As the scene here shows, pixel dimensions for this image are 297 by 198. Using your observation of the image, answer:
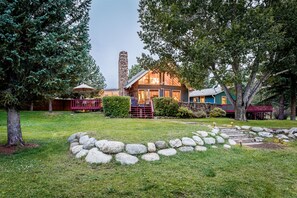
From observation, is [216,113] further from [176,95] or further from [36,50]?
[36,50]

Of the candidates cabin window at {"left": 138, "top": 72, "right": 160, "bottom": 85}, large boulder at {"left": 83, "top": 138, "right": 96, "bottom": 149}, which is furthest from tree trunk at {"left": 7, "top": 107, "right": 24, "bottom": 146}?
cabin window at {"left": 138, "top": 72, "right": 160, "bottom": 85}

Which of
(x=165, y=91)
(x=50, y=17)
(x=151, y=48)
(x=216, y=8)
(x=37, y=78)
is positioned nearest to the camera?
(x=37, y=78)

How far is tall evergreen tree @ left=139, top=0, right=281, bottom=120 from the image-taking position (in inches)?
376

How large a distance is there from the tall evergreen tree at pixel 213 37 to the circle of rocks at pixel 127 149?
4.80 m

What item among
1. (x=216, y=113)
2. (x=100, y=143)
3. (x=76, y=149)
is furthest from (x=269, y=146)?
(x=216, y=113)

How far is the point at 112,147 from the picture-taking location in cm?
554

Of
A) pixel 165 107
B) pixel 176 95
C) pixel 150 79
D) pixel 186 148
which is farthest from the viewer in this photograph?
pixel 176 95

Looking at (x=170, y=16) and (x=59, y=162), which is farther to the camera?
(x=170, y=16)

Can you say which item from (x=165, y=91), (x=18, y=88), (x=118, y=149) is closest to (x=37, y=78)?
(x=18, y=88)

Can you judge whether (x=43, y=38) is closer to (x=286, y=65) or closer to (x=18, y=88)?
(x=18, y=88)

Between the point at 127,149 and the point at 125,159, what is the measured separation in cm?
42

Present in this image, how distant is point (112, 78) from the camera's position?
9381 centimetres

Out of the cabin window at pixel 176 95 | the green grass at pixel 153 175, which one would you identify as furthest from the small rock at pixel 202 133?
the cabin window at pixel 176 95

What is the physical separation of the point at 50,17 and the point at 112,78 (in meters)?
88.8
